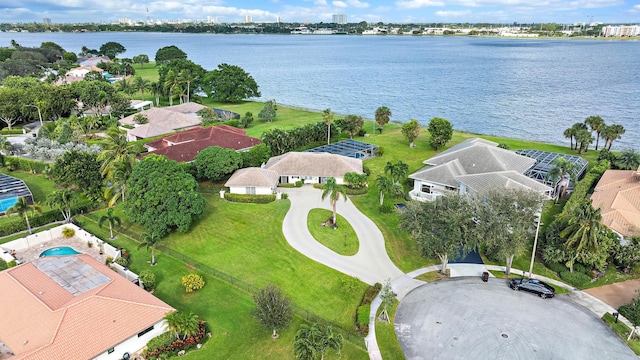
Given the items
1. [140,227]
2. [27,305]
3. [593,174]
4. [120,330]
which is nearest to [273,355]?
[120,330]

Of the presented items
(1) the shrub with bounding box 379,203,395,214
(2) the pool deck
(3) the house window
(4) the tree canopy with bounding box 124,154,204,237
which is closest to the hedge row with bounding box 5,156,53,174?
(2) the pool deck

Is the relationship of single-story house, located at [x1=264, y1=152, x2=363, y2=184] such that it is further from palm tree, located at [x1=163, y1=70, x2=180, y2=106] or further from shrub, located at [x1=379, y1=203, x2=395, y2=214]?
palm tree, located at [x1=163, y1=70, x2=180, y2=106]

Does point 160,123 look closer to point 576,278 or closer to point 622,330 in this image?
point 576,278

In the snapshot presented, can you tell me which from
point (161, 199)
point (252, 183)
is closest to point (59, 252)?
point (161, 199)

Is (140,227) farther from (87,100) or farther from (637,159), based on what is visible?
(637,159)

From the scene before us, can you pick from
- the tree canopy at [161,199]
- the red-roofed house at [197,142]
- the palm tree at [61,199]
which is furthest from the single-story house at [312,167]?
the palm tree at [61,199]

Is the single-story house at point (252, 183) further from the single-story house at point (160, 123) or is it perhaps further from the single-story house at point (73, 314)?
the single-story house at point (160, 123)
